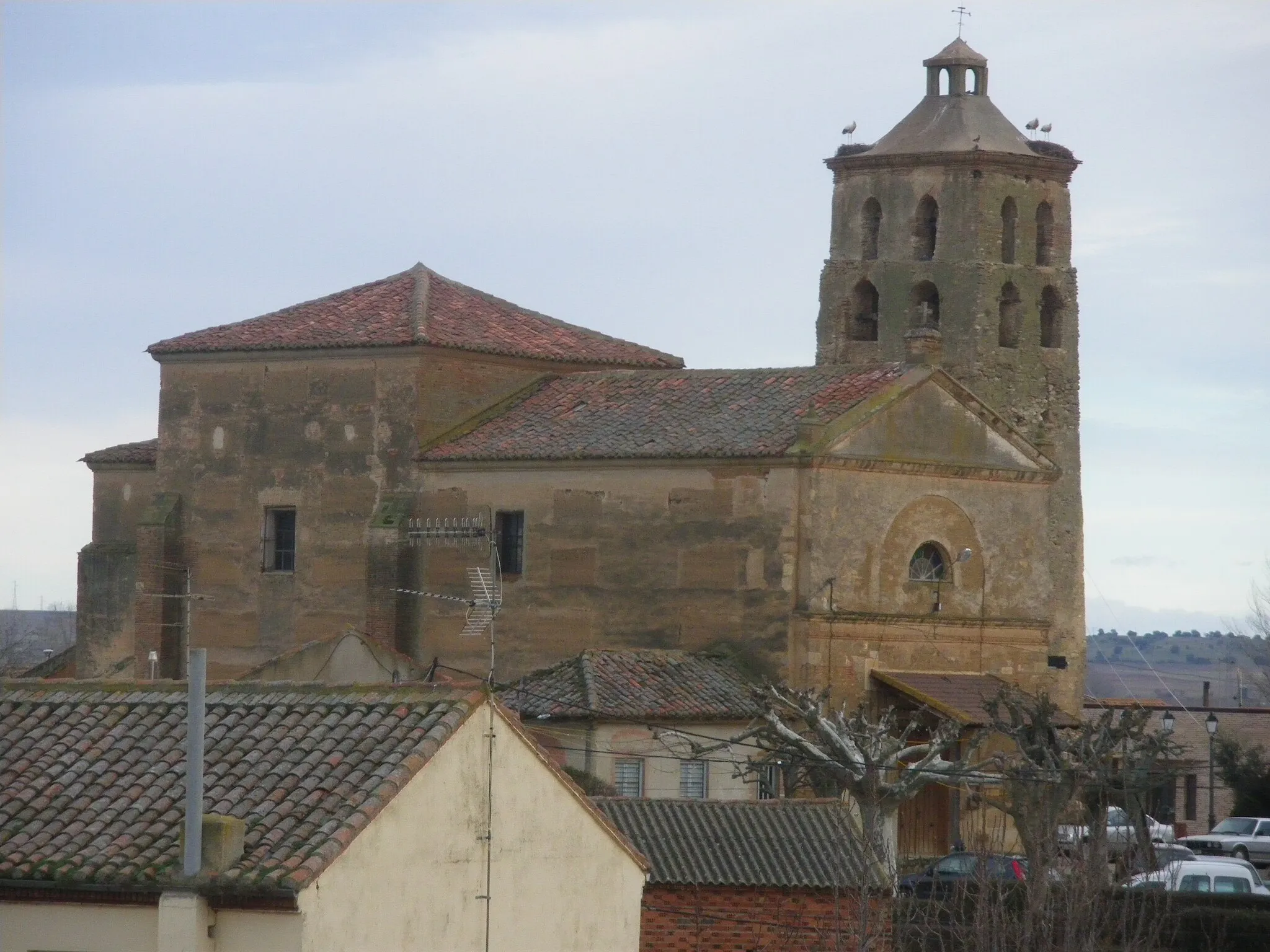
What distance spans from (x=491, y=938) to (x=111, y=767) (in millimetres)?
3083

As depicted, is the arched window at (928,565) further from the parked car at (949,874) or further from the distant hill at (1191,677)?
the distant hill at (1191,677)

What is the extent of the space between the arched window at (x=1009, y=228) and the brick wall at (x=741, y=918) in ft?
117

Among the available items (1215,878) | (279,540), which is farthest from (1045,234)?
(1215,878)

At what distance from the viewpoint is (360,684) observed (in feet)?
68.9

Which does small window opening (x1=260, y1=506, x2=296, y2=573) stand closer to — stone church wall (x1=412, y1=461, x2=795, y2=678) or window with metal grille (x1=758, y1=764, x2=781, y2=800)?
stone church wall (x1=412, y1=461, x2=795, y2=678)

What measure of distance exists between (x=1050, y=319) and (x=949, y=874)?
30.6 meters

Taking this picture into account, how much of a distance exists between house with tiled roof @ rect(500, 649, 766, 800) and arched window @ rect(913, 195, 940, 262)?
89.3 ft

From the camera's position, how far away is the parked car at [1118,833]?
32.3 m

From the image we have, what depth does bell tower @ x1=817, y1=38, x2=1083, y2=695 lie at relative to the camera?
204 ft

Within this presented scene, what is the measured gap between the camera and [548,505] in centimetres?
4016

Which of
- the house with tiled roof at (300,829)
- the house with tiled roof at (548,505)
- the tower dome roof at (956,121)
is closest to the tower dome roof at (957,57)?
the tower dome roof at (956,121)

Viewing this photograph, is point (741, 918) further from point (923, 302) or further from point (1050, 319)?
point (1050, 319)

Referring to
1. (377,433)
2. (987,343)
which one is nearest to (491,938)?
(377,433)

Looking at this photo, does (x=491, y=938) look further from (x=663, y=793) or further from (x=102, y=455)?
(x=102, y=455)
